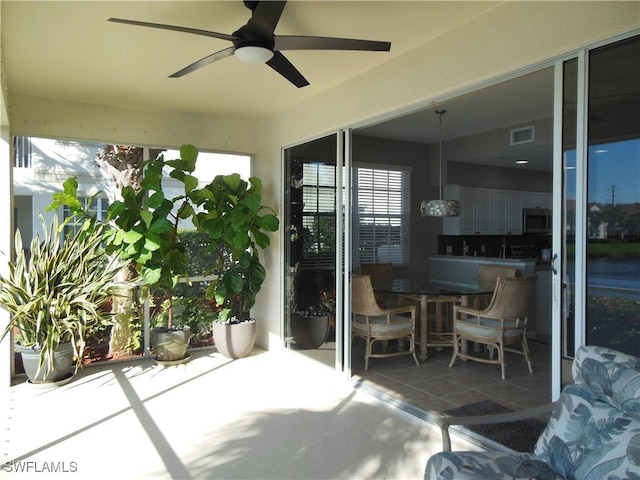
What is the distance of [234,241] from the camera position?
486 centimetres

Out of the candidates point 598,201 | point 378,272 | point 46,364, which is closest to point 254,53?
point 598,201

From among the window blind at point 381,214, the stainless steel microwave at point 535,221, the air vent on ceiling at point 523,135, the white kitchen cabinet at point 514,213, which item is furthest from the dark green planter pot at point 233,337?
the stainless steel microwave at point 535,221

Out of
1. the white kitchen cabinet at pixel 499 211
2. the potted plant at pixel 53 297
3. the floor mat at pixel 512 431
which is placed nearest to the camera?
the floor mat at pixel 512 431

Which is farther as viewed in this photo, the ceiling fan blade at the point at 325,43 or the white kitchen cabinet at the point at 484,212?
the white kitchen cabinet at the point at 484,212

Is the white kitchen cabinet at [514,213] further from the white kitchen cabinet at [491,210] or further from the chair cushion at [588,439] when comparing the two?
the chair cushion at [588,439]

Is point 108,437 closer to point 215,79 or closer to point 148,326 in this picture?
point 148,326

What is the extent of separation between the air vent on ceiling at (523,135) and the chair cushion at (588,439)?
14.5 feet

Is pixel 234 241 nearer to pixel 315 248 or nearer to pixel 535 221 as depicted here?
pixel 315 248

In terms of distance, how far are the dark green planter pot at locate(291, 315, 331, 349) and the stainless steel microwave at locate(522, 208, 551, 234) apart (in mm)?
4753

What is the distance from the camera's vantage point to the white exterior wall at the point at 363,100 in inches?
101

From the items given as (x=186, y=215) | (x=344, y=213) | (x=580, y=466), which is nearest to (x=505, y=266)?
(x=344, y=213)

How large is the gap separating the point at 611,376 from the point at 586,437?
0.87 ft

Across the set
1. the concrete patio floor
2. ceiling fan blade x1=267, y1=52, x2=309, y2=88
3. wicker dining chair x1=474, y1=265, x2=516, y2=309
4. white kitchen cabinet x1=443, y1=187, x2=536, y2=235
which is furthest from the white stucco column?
white kitchen cabinet x1=443, y1=187, x2=536, y2=235

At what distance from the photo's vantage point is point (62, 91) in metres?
4.47
